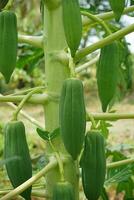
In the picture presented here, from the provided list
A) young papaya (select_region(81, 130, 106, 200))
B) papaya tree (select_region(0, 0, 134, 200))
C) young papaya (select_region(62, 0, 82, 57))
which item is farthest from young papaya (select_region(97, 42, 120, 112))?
young papaya (select_region(62, 0, 82, 57))

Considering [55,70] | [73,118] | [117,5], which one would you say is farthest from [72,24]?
[55,70]

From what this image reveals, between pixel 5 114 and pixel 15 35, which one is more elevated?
pixel 15 35

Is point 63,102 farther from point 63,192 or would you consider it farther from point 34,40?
point 34,40

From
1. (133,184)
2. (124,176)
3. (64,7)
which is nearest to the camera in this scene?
(64,7)

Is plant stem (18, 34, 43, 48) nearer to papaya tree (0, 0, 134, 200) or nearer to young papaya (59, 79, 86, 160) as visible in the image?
papaya tree (0, 0, 134, 200)

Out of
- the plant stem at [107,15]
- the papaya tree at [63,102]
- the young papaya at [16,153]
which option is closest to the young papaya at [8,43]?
the papaya tree at [63,102]

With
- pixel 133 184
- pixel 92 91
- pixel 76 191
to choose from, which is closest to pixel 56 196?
pixel 76 191

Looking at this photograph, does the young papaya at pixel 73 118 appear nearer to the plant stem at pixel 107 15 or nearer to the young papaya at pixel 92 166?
the young papaya at pixel 92 166

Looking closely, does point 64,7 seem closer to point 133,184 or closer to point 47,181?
point 47,181
